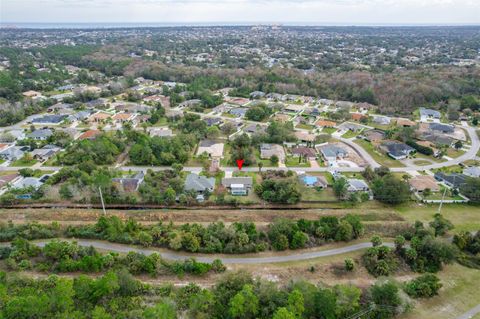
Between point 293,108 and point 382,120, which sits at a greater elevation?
point 293,108

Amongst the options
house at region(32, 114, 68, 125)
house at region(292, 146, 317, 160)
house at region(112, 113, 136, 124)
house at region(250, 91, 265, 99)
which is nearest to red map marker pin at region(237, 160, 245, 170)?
house at region(292, 146, 317, 160)

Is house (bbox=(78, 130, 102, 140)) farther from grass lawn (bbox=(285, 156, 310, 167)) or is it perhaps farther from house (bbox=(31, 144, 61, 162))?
grass lawn (bbox=(285, 156, 310, 167))

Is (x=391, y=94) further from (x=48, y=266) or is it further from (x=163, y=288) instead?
(x=48, y=266)

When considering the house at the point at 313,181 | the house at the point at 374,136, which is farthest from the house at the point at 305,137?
the house at the point at 313,181

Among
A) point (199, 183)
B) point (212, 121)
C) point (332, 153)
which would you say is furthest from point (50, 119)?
point (332, 153)

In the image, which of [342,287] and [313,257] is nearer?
[342,287]

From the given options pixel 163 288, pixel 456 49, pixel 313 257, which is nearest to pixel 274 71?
pixel 313 257

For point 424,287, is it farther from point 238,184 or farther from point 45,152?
point 45,152
